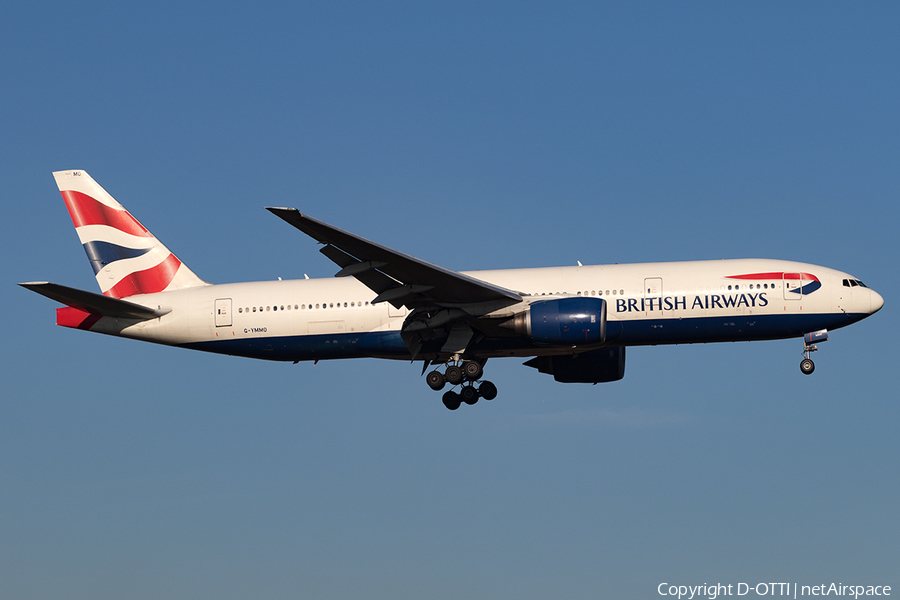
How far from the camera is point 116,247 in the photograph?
1462 inches

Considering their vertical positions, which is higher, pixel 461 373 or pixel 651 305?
pixel 651 305

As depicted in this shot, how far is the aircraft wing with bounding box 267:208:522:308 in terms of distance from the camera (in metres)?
27.4

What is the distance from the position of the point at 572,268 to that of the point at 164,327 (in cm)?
1408

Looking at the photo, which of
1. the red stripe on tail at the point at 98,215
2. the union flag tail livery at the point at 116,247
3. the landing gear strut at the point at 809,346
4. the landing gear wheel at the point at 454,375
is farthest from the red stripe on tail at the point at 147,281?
the landing gear strut at the point at 809,346

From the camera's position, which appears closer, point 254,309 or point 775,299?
point 775,299

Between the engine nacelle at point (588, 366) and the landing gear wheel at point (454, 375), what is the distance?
14.3 ft

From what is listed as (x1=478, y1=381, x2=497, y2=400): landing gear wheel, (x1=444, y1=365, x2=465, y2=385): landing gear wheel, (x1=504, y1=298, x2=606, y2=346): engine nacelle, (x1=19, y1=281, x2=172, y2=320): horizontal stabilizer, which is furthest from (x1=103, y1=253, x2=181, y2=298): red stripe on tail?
(x1=504, y1=298, x2=606, y2=346): engine nacelle

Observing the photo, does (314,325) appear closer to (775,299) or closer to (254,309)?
(254,309)

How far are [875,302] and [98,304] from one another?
25.1 m

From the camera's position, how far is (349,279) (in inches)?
1339

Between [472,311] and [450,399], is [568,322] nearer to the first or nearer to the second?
[472,311]

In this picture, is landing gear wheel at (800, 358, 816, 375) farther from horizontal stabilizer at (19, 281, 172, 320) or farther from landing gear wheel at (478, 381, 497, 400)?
horizontal stabilizer at (19, 281, 172, 320)

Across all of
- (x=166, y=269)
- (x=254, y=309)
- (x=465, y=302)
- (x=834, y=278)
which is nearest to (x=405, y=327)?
(x=465, y=302)

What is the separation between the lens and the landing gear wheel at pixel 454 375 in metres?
32.6
